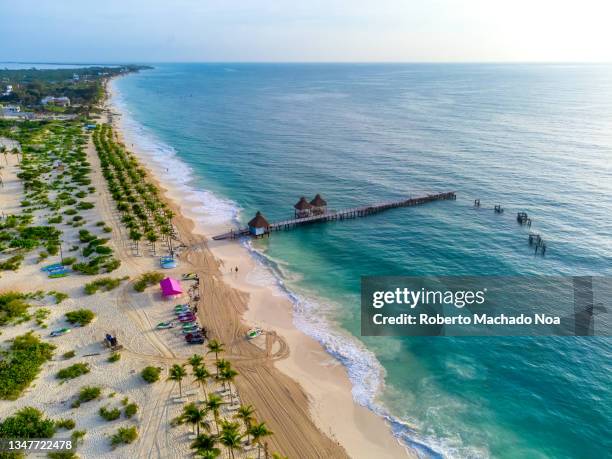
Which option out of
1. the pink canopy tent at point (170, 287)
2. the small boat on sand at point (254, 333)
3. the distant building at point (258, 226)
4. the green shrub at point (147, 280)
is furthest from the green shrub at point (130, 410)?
the distant building at point (258, 226)

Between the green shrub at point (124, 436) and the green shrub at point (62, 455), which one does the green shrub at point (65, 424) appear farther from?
the green shrub at point (124, 436)

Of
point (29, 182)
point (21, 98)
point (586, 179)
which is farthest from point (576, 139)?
point (21, 98)

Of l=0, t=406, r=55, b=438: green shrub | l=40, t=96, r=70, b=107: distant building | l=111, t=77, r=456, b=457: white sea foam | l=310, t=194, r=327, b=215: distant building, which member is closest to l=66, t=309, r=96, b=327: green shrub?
l=0, t=406, r=55, b=438: green shrub

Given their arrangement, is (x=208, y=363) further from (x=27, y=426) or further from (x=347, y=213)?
(x=347, y=213)

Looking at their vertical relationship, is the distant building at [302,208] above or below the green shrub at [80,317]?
above

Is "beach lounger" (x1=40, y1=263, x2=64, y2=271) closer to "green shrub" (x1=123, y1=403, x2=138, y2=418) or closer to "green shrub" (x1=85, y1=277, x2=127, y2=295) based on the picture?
"green shrub" (x1=85, y1=277, x2=127, y2=295)

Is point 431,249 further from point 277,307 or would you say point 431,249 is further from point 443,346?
point 277,307
